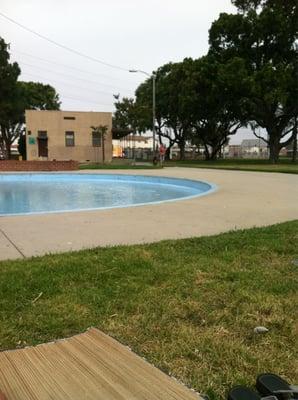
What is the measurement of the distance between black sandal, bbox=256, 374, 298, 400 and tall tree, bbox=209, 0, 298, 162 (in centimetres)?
3025

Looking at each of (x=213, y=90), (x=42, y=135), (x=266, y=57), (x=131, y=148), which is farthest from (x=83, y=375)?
(x=131, y=148)

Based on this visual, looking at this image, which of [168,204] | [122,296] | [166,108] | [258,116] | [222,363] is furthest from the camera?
[166,108]

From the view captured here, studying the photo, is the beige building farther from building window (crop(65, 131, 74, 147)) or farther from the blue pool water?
the blue pool water

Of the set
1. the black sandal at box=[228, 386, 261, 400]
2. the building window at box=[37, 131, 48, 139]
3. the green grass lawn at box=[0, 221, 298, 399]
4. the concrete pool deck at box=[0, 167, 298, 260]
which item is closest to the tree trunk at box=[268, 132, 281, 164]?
the building window at box=[37, 131, 48, 139]

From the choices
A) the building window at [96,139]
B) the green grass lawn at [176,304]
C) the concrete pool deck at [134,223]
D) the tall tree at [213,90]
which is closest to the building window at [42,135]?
the building window at [96,139]

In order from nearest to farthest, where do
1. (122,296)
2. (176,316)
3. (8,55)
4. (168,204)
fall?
(176,316) → (122,296) → (168,204) → (8,55)

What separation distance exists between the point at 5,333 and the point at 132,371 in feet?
3.34

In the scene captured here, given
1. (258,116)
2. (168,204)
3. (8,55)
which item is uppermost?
(8,55)

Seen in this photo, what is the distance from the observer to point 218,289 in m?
3.91

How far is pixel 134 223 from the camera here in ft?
24.3

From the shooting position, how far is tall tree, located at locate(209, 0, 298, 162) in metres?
31.1

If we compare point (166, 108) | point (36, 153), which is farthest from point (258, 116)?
point (36, 153)

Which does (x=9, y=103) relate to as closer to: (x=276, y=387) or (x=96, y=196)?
(x=96, y=196)

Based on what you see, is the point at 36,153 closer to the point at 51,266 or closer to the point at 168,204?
the point at 168,204
